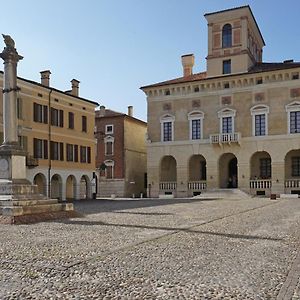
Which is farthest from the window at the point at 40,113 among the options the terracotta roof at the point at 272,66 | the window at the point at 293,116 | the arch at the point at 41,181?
the window at the point at 293,116

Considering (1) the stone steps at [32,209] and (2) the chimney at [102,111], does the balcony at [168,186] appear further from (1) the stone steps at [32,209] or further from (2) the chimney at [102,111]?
(1) the stone steps at [32,209]

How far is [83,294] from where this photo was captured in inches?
223

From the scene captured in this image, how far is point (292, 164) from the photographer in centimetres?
4291

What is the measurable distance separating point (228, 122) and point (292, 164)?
7.63 meters

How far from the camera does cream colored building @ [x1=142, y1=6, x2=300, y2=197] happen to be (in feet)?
136

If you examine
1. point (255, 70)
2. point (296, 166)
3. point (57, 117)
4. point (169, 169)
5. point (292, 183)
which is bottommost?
point (292, 183)

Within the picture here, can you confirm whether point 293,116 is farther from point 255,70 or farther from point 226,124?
point 255,70

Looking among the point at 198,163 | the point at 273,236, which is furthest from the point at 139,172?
the point at 273,236

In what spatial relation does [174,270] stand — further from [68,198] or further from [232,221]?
[68,198]

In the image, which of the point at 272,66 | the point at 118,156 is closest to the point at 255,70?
the point at 272,66

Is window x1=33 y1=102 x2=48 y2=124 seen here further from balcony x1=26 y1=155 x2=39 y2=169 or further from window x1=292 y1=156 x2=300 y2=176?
window x1=292 y1=156 x2=300 y2=176

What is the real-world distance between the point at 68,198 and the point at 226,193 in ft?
49.6

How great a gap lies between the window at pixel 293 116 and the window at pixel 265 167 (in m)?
4.29

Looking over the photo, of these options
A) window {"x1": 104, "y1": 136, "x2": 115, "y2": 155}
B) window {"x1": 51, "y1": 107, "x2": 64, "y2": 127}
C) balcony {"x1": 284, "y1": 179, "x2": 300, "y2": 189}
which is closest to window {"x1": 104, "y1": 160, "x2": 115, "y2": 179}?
window {"x1": 104, "y1": 136, "x2": 115, "y2": 155}
